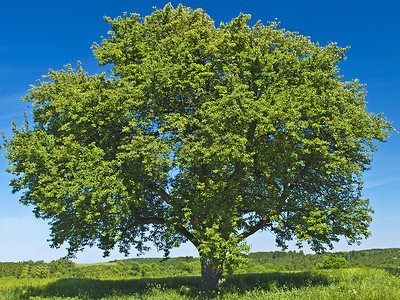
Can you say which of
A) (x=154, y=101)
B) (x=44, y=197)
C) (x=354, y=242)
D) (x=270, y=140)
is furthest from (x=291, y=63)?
(x=44, y=197)

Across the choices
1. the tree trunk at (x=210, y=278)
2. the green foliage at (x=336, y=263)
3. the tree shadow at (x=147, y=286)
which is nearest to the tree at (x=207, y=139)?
the tree trunk at (x=210, y=278)

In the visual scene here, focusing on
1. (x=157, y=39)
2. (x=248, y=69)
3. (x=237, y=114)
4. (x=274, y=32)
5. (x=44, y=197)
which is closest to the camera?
(x=237, y=114)

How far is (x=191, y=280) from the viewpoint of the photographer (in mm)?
26344

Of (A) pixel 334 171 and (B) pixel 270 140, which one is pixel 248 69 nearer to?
(B) pixel 270 140

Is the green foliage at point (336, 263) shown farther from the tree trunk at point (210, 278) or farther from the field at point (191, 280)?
the tree trunk at point (210, 278)

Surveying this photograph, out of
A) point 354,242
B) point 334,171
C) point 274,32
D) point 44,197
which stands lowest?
point 354,242

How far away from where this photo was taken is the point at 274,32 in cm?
2212

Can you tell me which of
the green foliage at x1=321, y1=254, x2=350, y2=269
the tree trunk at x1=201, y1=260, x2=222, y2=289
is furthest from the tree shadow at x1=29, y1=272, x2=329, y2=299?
the green foliage at x1=321, y1=254, x2=350, y2=269

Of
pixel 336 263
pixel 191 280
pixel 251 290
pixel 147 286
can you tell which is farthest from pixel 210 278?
pixel 336 263

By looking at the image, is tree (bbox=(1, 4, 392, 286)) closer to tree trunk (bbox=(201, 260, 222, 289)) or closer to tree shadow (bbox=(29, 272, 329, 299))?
tree trunk (bbox=(201, 260, 222, 289))

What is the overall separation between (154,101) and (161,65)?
8.09 feet

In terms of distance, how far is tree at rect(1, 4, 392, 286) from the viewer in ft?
59.9

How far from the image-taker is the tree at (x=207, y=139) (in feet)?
59.9

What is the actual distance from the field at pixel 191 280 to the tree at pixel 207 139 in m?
2.87
